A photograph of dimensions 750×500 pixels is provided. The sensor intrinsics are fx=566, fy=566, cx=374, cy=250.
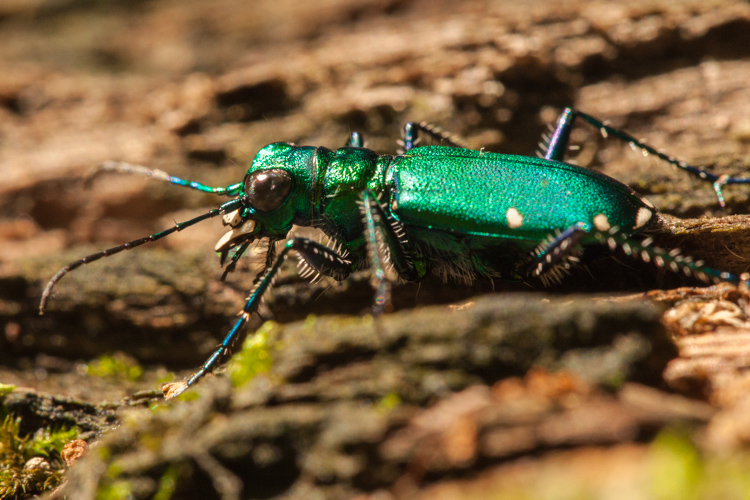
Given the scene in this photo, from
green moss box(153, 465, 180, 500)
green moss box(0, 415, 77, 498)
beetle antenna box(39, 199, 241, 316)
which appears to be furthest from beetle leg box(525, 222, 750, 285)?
green moss box(0, 415, 77, 498)

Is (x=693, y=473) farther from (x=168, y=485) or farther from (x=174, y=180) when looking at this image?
(x=174, y=180)

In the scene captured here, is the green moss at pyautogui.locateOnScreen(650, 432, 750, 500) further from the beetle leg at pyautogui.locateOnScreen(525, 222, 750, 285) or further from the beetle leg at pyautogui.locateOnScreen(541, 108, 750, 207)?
the beetle leg at pyautogui.locateOnScreen(541, 108, 750, 207)

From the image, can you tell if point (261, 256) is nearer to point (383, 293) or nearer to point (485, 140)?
point (383, 293)

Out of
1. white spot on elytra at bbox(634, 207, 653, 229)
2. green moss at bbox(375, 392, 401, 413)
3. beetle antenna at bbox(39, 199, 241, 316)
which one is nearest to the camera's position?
green moss at bbox(375, 392, 401, 413)

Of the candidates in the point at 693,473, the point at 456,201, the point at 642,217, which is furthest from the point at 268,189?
the point at 693,473

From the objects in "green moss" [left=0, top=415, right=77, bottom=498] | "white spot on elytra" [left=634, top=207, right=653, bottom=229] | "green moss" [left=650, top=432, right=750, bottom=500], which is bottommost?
"green moss" [left=0, top=415, right=77, bottom=498]

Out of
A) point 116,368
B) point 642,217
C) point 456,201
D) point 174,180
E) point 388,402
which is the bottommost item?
point 116,368
